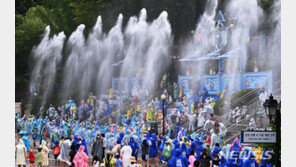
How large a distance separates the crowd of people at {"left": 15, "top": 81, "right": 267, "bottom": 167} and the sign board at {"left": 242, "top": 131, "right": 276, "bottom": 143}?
2.53 metres

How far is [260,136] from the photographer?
494 inches

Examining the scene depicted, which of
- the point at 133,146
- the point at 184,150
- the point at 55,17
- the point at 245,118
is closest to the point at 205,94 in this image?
the point at 245,118

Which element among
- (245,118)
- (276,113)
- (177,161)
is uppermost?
(276,113)

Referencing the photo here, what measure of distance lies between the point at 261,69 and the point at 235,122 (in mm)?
1991

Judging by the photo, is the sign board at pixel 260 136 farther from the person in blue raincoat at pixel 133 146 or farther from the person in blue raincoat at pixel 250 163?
the person in blue raincoat at pixel 133 146

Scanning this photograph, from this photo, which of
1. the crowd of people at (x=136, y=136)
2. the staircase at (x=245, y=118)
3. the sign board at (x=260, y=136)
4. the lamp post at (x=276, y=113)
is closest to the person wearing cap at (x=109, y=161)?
the crowd of people at (x=136, y=136)

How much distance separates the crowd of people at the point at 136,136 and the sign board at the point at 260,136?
253cm

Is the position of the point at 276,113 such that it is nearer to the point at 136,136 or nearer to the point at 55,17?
the point at 136,136

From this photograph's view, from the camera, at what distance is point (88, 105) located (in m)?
25.8

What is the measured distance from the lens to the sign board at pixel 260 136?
1249 centimetres

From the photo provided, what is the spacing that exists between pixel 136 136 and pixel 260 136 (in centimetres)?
959

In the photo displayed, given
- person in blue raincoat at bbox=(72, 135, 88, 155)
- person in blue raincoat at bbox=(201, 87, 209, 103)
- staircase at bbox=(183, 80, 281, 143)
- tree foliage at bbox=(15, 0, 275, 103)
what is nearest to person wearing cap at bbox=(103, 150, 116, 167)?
person in blue raincoat at bbox=(72, 135, 88, 155)

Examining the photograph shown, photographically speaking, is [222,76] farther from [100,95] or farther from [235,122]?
[100,95]

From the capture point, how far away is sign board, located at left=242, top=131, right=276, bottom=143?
12492 mm
